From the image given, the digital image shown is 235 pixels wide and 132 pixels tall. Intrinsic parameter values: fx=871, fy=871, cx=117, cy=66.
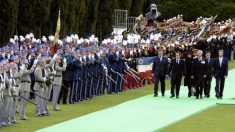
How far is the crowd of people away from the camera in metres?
24.3

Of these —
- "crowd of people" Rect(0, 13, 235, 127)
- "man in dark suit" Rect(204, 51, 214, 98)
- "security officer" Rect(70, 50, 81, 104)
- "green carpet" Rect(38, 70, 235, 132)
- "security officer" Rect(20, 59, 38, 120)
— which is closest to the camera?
"green carpet" Rect(38, 70, 235, 132)

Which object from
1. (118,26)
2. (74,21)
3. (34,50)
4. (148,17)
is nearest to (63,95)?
(34,50)

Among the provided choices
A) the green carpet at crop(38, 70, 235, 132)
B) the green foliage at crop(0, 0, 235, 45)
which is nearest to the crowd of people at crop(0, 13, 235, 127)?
the green carpet at crop(38, 70, 235, 132)

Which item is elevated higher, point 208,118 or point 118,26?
point 118,26

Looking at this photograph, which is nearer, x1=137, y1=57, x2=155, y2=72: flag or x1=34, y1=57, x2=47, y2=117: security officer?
x1=34, y1=57, x2=47, y2=117: security officer

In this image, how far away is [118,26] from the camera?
5566 centimetres

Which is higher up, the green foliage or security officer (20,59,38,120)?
the green foliage

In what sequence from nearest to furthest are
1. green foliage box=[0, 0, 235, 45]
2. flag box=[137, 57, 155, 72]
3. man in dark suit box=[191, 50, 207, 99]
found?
man in dark suit box=[191, 50, 207, 99] → flag box=[137, 57, 155, 72] → green foliage box=[0, 0, 235, 45]

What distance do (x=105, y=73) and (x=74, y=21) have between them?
12408mm

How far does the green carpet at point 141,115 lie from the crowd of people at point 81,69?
1.04 meters

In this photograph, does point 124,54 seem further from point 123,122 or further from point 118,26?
point 118,26

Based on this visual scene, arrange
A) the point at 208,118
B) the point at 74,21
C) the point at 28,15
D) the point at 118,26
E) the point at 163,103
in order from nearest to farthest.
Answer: the point at 208,118
the point at 163,103
the point at 28,15
the point at 74,21
the point at 118,26

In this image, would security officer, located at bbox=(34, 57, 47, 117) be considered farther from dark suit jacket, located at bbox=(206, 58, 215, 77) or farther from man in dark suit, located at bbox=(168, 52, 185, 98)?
dark suit jacket, located at bbox=(206, 58, 215, 77)

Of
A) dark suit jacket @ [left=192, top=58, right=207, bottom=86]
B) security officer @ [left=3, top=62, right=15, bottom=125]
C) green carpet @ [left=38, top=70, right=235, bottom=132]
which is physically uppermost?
dark suit jacket @ [left=192, top=58, right=207, bottom=86]
